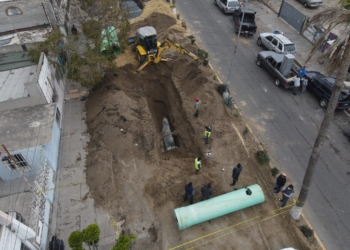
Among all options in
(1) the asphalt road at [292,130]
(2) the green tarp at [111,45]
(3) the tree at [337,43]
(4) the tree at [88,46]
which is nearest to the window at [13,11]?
(4) the tree at [88,46]

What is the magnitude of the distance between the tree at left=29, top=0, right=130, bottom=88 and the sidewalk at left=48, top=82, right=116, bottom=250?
3244mm

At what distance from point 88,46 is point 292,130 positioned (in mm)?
14297

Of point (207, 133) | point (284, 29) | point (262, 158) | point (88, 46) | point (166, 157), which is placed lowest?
point (166, 157)

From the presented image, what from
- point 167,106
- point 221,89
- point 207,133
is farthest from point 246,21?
point 207,133

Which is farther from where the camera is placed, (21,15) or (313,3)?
(313,3)

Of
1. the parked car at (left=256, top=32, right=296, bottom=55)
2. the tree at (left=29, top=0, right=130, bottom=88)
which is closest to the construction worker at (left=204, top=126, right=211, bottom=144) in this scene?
the tree at (left=29, top=0, right=130, bottom=88)

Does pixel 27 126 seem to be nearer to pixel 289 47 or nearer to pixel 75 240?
pixel 75 240

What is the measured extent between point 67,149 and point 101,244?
6.42 m

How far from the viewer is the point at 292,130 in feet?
55.2

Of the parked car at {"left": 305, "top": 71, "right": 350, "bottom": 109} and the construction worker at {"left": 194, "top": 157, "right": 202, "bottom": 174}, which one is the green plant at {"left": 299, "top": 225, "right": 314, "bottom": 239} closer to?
the construction worker at {"left": 194, "top": 157, "right": 202, "bottom": 174}

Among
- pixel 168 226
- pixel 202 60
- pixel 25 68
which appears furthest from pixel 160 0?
pixel 168 226

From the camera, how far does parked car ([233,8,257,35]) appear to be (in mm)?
25516

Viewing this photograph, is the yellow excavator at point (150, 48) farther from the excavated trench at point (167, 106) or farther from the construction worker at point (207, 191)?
the construction worker at point (207, 191)

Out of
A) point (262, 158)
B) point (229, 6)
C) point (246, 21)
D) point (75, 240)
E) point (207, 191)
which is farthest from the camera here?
point (229, 6)
